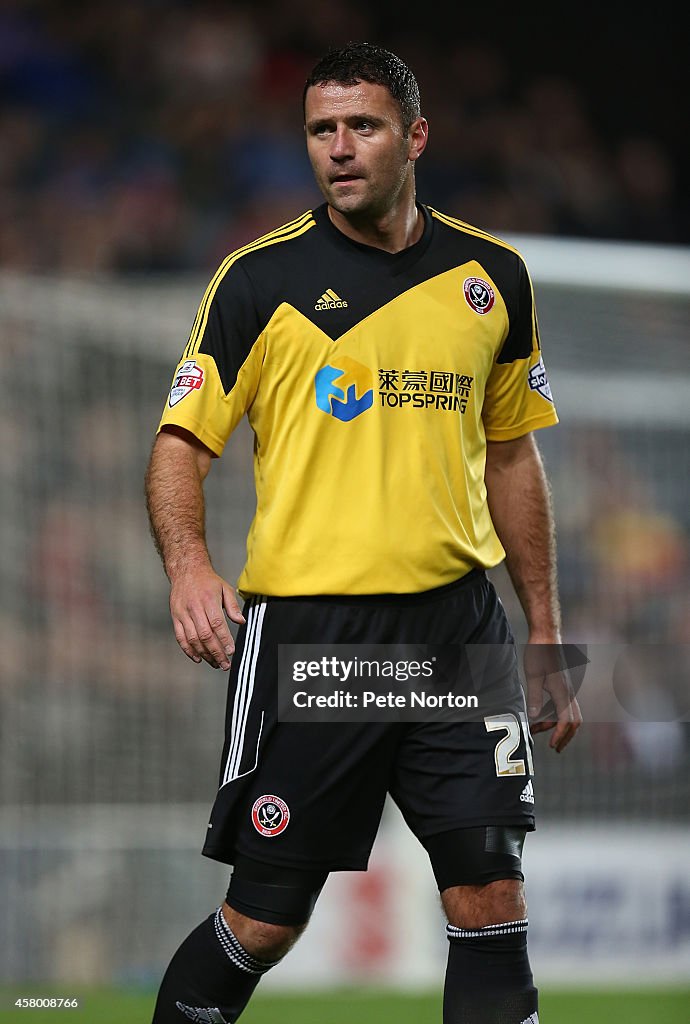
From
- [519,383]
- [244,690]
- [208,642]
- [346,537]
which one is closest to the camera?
[208,642]

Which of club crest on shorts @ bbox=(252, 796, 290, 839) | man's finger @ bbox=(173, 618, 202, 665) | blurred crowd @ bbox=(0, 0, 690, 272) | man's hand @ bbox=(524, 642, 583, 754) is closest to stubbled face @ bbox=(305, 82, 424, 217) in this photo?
man's finger @ bbox=(173, 618, 202, 665)

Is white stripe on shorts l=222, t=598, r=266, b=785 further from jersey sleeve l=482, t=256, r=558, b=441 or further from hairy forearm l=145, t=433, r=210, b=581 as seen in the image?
jersey sleeve l=482, t=256, r=558, b=441

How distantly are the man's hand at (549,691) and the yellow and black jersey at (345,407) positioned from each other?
1.02 feet

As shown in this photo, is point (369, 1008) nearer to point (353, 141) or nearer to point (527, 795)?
point (527, 795)

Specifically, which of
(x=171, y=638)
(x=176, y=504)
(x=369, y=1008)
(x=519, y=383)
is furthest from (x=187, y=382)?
(x=369, y=1008)

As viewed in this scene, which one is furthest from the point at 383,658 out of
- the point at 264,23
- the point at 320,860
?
the point at 264,23

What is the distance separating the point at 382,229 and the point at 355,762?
1148 mm

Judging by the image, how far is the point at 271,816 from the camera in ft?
9.86

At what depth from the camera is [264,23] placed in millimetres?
8305

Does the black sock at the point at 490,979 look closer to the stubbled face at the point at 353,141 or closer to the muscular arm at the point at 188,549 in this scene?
the muscular arm at the point at 188,549

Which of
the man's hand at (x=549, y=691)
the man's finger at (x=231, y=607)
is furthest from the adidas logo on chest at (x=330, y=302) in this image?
the man's hand at (x=549, y=691)

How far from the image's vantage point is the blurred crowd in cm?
730

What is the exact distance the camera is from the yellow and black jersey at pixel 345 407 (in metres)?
3.00

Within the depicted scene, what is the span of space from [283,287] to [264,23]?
18.8 ft
